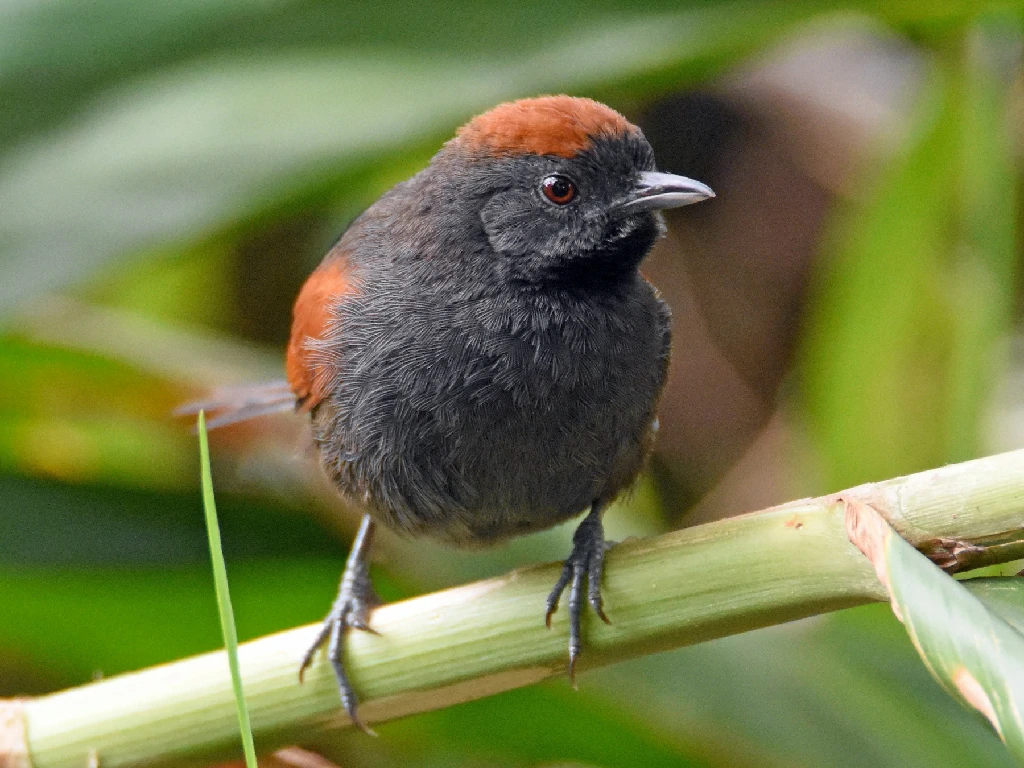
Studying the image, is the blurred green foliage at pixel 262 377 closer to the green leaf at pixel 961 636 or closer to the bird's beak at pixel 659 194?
the bird's beak at pixel 659 194

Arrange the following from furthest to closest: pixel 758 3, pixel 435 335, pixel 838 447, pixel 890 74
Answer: pixel 890 74 → pixel 838 447 → pixel 758 3 → pixel 435 335

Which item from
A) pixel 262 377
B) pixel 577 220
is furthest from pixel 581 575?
pixel 262 377

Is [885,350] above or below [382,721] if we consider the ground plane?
above

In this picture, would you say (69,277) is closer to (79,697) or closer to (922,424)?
(79,697)

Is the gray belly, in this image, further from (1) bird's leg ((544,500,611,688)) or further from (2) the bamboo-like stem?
(2) the bamboo-like stem

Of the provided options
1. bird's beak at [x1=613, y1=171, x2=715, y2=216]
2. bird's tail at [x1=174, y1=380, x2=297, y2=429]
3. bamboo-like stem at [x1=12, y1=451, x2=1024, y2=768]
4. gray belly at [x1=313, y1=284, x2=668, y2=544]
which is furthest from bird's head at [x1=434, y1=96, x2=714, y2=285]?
bird's tail at [x1=174, y1=380, x2=297, y2=429]

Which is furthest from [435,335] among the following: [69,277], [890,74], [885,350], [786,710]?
[890,74]

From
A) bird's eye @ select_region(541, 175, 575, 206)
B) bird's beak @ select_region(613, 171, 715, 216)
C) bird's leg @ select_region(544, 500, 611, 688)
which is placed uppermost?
bird's eye @ select_region(541, 175, 575, 206)
